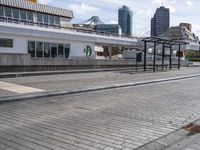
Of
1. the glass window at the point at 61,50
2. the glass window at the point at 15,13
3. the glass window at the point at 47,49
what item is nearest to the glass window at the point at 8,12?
the glass window at the point at 15,13

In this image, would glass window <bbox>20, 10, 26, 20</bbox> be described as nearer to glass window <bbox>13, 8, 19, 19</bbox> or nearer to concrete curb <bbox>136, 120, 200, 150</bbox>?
glass window <bbox>13, 8, 19, 19</bbox>

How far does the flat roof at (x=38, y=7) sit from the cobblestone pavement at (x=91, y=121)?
3819cm

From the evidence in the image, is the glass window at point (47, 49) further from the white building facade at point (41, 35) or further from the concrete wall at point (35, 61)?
the concrete wall at point (35, 61)

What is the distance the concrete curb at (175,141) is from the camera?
6.16 metres

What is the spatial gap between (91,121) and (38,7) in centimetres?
4524

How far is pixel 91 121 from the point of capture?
812cm

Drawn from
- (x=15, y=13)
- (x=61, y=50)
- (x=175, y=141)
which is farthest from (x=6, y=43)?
(x=175, y=141)

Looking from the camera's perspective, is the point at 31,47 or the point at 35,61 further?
the point at 31,47

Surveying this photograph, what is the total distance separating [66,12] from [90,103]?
4678cm

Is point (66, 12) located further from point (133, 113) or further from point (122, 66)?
point (133, 113)

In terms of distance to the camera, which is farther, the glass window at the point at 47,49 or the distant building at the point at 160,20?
the distant building at the point at 160,20

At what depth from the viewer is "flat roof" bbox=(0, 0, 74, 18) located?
156 feet

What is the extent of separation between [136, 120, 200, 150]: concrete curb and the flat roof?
1676 inches

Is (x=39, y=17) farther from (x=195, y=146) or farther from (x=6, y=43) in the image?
(x=195, y=146)
